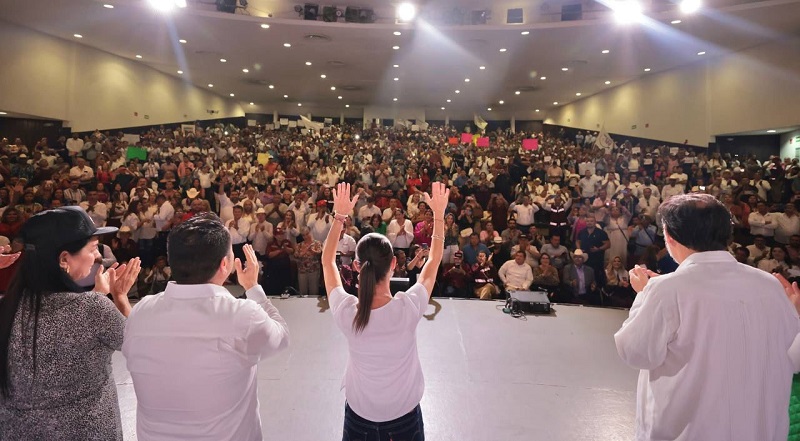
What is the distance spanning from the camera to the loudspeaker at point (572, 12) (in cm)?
1163

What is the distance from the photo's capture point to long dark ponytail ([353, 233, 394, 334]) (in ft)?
4.84

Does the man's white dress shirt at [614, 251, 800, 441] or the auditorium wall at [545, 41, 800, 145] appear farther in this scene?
the auditorium wall at [545, 41, 800, 145]

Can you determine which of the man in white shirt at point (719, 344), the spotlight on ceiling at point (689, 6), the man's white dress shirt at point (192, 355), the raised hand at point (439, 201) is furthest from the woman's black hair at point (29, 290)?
the spotlight on ceiling at point (689, 6)

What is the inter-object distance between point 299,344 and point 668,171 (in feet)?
32.7

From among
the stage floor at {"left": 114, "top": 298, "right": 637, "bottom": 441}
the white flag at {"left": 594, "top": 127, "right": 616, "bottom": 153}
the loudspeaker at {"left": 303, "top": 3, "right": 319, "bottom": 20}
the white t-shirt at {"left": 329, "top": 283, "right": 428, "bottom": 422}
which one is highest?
the loudspeaker at {"left": 303, "top": 3, "right": 319, "bottom": 20}

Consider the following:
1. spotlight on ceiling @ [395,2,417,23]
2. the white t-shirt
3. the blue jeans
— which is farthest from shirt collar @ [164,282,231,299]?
spotlight on ceiling @ [395,2,417,23]

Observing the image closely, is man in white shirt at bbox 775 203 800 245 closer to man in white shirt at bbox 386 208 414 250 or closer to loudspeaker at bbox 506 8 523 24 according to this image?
man in white shirt at bbox 386 208 414 250

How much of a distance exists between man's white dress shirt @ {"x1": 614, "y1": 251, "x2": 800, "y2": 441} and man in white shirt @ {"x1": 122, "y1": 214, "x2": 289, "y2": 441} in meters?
1.08

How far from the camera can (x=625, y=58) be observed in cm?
1424

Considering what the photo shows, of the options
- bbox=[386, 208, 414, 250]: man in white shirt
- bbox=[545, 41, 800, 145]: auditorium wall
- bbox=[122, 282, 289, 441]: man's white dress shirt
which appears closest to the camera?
bbox=[122, 282, 289, 441]: man's white dress shirt

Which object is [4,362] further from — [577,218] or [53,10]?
[53,10]

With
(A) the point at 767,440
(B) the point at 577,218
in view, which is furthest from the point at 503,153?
(A) the point at 767,440

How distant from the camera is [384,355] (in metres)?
1.51

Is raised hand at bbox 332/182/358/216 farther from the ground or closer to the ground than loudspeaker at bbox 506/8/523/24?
closer to the ground
